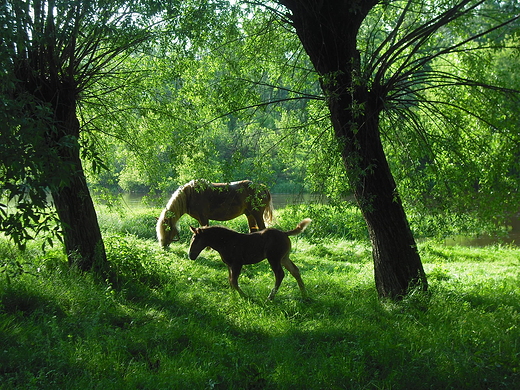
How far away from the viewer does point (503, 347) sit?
4.94 metres

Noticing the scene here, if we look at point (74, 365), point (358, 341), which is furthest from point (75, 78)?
point (358, 341)

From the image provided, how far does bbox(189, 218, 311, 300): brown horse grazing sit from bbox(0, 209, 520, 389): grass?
39 cm

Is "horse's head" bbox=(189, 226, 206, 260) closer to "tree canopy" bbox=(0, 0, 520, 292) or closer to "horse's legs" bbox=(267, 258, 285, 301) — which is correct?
"tree canopy" bbox=(0, 0, 520, 292)

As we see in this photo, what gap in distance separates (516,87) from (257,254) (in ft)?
16.4

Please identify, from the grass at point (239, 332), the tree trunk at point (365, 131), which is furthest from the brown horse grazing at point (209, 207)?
the tree trunk at point (365, 131)

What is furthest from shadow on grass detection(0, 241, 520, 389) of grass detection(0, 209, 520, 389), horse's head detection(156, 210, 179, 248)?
horse's head detection(156, 210, 179, 248)

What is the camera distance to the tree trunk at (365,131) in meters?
6.43

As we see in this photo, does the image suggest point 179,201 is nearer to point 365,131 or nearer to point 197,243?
point 197,243

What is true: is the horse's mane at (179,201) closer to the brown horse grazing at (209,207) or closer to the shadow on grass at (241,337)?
the brown horse grazing at (209,207)

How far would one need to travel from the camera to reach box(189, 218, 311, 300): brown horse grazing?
24.2 ft

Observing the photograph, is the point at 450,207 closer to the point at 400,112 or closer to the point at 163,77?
the point at 400,112

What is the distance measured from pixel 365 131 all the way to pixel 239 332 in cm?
343

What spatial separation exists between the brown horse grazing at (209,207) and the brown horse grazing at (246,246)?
3.45m

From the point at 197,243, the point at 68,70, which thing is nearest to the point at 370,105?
the point at 197,243
